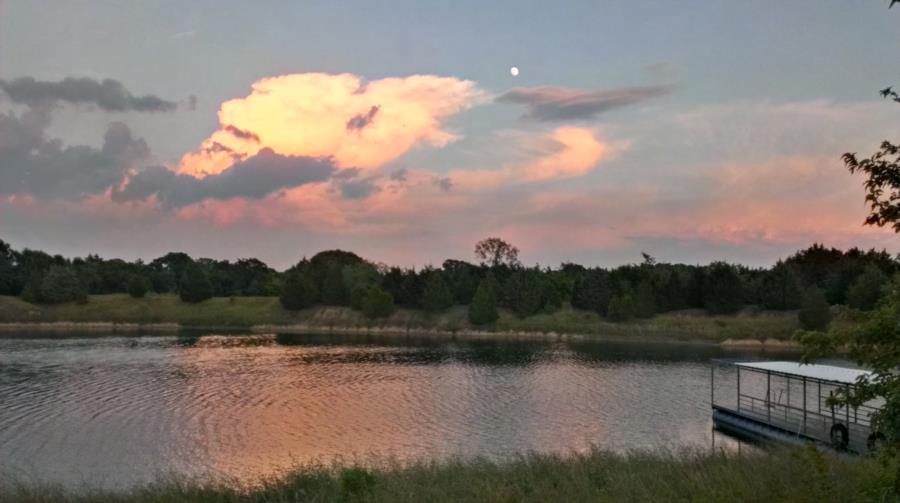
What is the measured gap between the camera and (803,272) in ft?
411

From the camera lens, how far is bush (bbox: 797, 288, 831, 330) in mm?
94125

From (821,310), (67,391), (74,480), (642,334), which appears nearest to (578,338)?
(642,334)

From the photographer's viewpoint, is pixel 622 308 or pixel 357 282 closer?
pixel 622 308

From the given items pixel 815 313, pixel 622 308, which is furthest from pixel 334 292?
pixel 815 313

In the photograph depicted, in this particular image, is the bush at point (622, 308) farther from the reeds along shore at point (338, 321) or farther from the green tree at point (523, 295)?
the green tree at point (523, 295)

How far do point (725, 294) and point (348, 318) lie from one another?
66904 mm

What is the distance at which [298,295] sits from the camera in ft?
439

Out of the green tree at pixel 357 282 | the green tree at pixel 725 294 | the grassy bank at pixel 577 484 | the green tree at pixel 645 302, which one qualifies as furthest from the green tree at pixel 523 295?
the grassy bank at pixel 577 484

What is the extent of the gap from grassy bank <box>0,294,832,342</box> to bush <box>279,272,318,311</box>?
143 centimetres

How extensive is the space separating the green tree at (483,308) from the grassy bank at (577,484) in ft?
311

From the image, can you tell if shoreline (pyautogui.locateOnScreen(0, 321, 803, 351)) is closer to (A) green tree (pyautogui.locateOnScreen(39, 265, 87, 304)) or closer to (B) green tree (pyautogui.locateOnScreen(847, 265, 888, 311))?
(B) green tree (pyautogui.locateOnScreen(847, 265, 888, 311))

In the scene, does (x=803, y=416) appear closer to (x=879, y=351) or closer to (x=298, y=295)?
(x=879, y=351)

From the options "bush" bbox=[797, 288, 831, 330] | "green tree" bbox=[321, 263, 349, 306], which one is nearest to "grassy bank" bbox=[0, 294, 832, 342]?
"green tree" bbox=[321, 263, 349, 306]

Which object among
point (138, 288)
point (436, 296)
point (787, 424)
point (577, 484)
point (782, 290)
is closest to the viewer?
→ point (577, 484)
